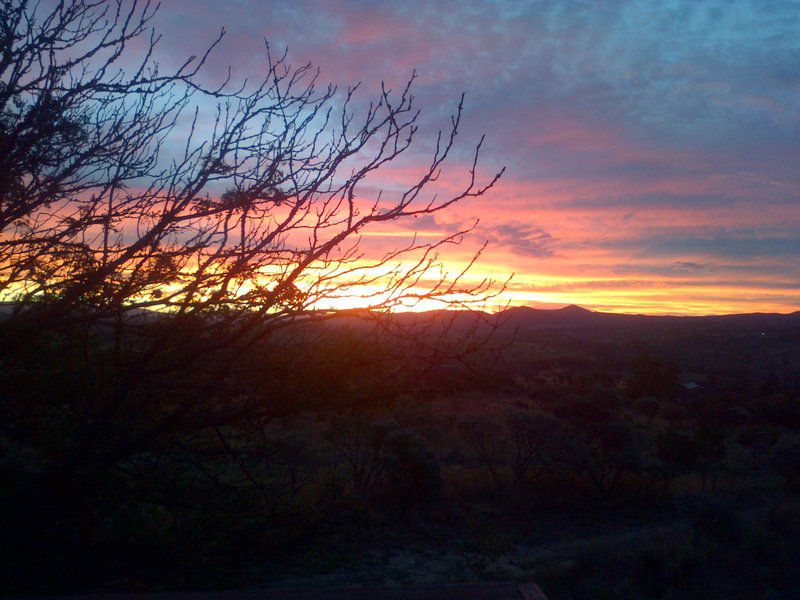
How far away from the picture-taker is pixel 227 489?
3.97 metres

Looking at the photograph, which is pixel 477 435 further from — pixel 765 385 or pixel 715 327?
pixel 715 327

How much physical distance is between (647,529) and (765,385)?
27.3 m

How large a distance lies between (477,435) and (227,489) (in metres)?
18.3

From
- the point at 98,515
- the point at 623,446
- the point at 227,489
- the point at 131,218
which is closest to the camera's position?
the point at 98,515

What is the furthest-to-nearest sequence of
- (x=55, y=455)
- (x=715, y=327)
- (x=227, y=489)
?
(x=715, y=327), (x=227, y=489), (x=55, y=455)

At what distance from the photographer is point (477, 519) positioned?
1572cm

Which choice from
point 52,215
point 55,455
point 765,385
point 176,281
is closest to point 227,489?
point 55,455

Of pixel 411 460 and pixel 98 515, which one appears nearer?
pixel 98 515

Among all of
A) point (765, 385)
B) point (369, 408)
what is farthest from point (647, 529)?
point (765, 385)

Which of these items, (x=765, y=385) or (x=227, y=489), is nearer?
(x=227, y=489)

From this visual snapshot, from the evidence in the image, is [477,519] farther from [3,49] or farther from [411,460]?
[3,49]

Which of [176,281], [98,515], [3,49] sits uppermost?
[3,49]

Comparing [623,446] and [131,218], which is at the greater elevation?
[131,218]

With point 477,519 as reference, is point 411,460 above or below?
above
